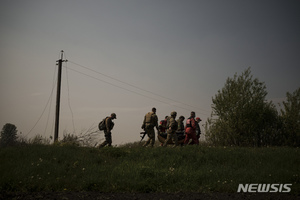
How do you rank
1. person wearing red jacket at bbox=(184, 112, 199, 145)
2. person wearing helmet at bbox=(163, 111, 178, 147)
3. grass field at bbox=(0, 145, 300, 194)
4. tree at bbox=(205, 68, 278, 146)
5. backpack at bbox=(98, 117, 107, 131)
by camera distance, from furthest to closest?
tree at bbox=(205, 68, 278, 146) < person wearing red jacket at bbox=(184, 112, 199, 145) < backpack at bbox=(98, 117, 107, 131) < person wearing helmet at bbox=(163, 111, 178, 147) < grass field at bbox=(0, 145, 300, 194)

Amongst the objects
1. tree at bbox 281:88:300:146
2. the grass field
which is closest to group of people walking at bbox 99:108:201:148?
the grass field

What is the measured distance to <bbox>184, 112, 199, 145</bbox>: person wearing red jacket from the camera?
16.5m

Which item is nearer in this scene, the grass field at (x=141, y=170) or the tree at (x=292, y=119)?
the grass field at (x=141, y=170)

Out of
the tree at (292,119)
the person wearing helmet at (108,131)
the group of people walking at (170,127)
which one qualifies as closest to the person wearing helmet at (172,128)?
the group of people walking at (170,127)

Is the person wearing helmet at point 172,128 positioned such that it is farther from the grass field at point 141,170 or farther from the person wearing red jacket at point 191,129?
the grass field at point 141,170

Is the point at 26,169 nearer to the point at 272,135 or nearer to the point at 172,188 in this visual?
the point at 172,188

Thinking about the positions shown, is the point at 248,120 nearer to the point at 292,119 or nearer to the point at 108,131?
the point at 292,119

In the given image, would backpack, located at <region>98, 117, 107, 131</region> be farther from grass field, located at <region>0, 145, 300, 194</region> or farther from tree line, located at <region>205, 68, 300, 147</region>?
tree line, located at <region>205, 68, 300, 147</region>

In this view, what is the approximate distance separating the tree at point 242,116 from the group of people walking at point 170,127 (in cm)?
753

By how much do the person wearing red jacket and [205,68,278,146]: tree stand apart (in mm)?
7681

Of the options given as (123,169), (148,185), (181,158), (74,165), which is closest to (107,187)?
(148,185)

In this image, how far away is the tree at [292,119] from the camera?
79.0ft

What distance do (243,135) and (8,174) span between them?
2012cm

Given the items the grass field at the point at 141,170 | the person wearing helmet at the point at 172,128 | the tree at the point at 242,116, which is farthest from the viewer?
the tree at the point at 242,116
